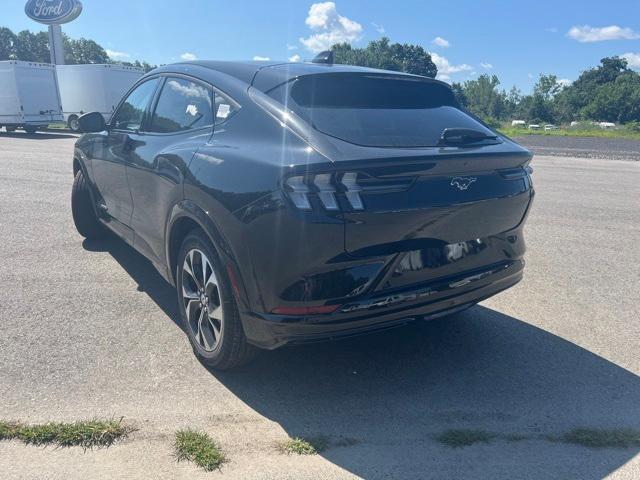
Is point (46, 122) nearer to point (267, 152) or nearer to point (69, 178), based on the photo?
point (69, 178)

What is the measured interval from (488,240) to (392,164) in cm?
90

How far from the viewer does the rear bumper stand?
2711 mm

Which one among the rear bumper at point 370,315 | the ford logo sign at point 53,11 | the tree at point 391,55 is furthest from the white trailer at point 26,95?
the tree at point 391,55

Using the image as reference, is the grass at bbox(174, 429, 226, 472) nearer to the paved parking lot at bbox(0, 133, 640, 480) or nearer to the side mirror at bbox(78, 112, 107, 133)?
the paved parking lot at bbox(0, 133, 640, 480)

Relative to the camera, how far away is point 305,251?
2590mm

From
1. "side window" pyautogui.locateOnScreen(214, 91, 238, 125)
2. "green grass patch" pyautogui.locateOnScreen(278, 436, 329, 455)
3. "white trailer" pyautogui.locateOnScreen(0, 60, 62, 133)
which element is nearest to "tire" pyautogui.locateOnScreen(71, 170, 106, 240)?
"side window" pyautogui.locateOnScreen(214, 91, 238, 125)

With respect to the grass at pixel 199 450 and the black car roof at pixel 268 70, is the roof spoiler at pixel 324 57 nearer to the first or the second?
the black car roof at pixel 268 70

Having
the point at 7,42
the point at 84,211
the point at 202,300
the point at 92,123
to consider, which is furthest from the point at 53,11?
the point at 7,42

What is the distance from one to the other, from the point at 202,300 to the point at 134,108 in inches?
86.0

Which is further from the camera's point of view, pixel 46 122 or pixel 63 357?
pixel 46 122

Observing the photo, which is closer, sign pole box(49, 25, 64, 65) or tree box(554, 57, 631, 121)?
sign pole box(49, 25, 64, 65)

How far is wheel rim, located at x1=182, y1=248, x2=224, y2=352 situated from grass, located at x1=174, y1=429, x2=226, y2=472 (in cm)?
63

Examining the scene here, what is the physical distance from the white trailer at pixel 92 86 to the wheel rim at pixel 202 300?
24.3m

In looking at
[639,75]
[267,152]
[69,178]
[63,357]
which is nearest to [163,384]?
[63,357]
